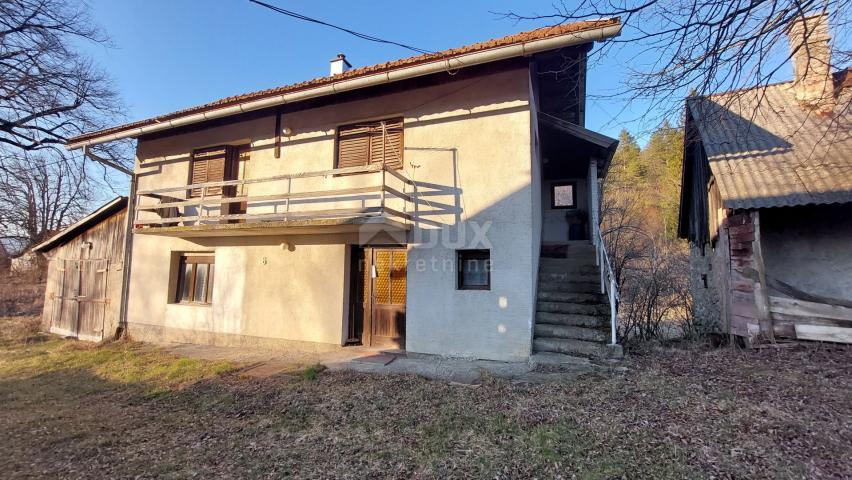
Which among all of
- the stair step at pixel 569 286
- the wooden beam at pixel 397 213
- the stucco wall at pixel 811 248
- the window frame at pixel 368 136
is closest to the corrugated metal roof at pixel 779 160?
the stucco wall at pixel 811 248

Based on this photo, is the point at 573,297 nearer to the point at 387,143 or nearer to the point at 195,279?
the point at 387,143

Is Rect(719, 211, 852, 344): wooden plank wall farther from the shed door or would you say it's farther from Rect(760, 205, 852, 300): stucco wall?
the shed door

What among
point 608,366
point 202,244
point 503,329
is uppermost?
point 202,244

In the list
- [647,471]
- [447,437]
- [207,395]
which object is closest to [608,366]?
[647,471]

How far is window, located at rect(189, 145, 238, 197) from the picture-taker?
9.20 metres

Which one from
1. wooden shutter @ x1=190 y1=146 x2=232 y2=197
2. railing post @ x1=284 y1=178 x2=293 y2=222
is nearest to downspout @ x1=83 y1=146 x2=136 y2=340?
wooden shutter @ x1=190 y1=146 x2=232 y2=197

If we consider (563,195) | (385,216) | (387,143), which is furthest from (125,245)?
(563,195)

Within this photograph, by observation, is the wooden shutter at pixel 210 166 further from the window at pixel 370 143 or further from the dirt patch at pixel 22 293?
the dirt patch at pixel 22 293

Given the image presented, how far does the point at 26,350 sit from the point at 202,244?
505cm

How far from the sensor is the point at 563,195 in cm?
1182

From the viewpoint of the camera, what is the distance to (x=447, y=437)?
3811 mm

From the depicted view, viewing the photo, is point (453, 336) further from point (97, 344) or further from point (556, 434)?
point (97, 344)

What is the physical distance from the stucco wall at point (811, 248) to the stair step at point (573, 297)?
3597 mm

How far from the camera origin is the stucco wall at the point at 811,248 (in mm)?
7375
